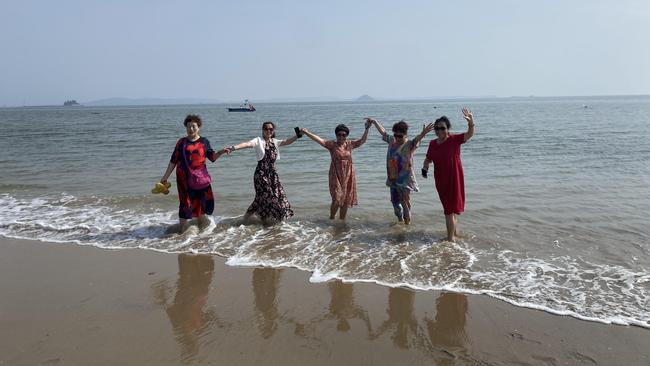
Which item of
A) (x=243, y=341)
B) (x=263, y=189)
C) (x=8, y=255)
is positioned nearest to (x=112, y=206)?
(x=8, y=255)

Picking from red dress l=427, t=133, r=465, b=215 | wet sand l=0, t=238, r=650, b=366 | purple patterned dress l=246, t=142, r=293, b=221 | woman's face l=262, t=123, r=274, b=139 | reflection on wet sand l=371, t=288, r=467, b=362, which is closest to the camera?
wet sand l=0, t=238, r=650, b=366

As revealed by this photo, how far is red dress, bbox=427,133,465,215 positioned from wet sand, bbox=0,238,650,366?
184 cm

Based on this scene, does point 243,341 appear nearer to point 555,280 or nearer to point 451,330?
point 451,330

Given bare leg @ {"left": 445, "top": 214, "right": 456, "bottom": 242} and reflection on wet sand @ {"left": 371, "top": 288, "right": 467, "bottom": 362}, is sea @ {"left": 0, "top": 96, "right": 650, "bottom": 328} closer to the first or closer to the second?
bare leg @ {"left": 445, "top": 214, "right": 456, "bottom": 242}

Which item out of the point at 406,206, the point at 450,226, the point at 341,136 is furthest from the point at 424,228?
the point at 341,136

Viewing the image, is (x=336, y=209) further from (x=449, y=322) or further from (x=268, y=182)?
(x=449, y=322)

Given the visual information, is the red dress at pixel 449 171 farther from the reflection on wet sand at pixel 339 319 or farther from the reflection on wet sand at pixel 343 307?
the reflection on wet sand at pixel 343 307

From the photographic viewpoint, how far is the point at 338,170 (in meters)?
7.27

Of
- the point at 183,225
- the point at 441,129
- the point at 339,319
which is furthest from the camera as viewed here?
the point at 183,225

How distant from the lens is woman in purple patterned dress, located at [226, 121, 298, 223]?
6934 millimetres

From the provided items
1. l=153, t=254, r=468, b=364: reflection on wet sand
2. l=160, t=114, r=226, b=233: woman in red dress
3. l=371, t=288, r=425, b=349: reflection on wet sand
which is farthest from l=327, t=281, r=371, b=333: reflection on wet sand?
l=160, t=114, r=226, b=233: woman in red dress

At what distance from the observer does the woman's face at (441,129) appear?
5.93 m

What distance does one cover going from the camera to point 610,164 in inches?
527

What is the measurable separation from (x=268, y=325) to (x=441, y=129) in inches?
135
